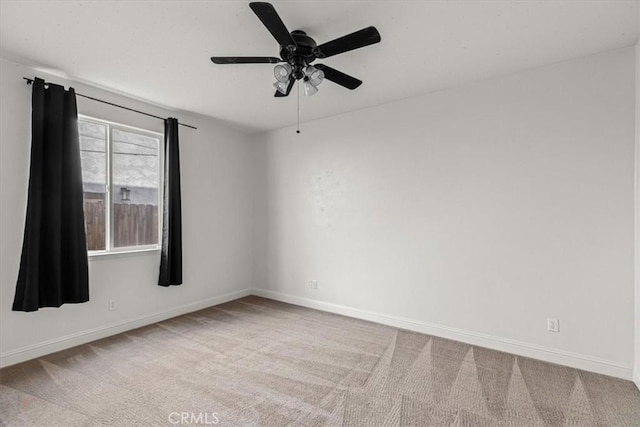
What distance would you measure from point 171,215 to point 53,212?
44.0 inches

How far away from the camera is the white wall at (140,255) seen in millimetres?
2641

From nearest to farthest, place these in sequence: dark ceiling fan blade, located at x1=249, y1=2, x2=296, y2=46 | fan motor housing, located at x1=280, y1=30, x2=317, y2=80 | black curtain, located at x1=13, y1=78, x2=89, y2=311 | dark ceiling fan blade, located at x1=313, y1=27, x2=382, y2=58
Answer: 1. dark ceiling fan blade, located at x1=249, y1=2, x2=296, y2=46
2. dark ceiling fan blade, located at x1=313, y1=27, x2=382, y2=58
3. fan motor housing, located at x1=280, y1=30, x2=317, y2=80
4. black curtain, located at x1=13, y1=78, x2=89, y2=311

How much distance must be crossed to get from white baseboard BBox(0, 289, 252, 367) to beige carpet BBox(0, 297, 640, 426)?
10cm

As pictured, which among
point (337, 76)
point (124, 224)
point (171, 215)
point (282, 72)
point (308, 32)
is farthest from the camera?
point (171, 215)

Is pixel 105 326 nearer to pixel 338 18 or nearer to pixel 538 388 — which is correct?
pixel 338 18

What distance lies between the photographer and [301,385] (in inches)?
93.0

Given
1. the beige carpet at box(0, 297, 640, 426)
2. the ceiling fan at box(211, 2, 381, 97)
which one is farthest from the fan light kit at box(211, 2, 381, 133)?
the beige carpet at box(0, 297, 640, 426)

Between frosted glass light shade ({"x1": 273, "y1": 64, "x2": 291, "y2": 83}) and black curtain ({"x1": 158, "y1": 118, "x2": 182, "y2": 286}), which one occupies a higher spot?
frosted glass light shade ({"x1": 273, "y1": 64, "x2": 291, "y2": 83})

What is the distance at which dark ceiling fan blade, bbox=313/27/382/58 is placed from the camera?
182cm

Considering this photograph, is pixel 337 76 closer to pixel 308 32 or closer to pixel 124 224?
pixel 308 32

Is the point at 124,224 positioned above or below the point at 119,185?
below

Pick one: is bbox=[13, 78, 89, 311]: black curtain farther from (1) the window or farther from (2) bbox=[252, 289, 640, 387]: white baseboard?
(2) bbox=[252, 289, 640, 387]: white baseboard

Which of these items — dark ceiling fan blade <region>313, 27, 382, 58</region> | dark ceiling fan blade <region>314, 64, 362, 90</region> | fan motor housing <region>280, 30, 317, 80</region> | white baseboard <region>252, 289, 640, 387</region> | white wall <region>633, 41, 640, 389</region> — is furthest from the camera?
white baseboard <region>252, 289, 640, 387</region>
